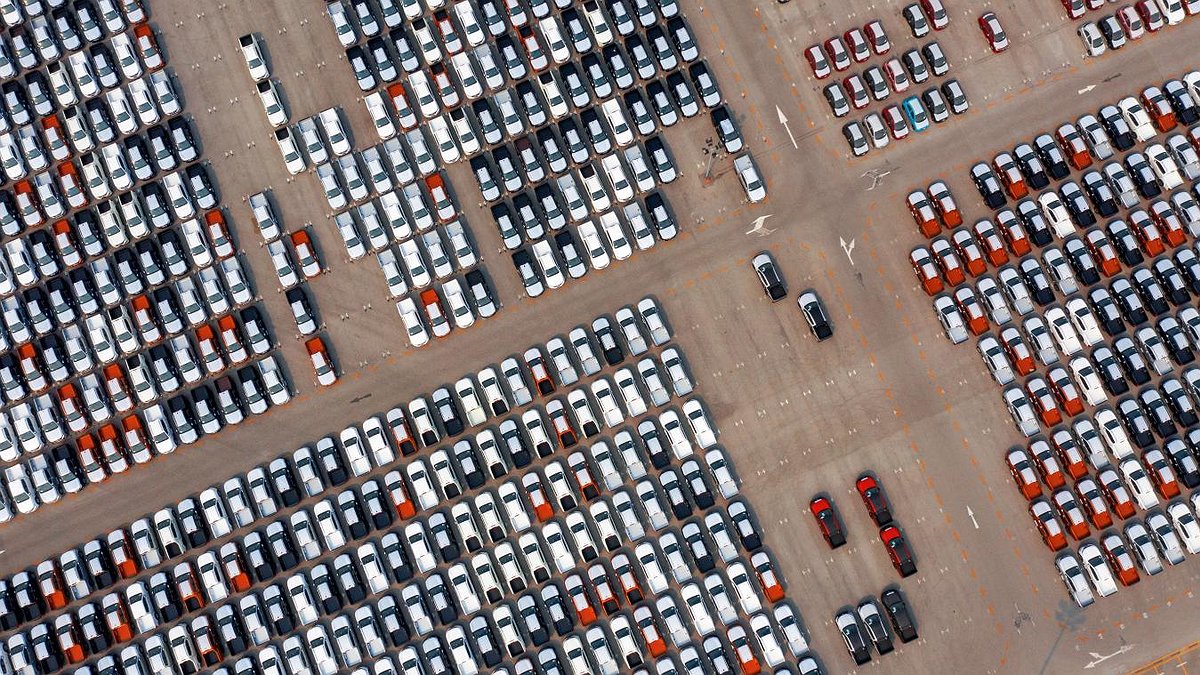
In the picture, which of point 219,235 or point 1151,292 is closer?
point 1151,292

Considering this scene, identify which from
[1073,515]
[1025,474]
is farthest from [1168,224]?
[1073,515]

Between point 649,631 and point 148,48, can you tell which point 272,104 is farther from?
point 649,631

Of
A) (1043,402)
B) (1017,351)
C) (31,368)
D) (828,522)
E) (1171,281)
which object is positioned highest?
(31,368)

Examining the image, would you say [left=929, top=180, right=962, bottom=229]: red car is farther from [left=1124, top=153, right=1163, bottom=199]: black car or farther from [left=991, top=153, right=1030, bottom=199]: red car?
[left=1124, top=153, right=1163, bottom=199]: black car

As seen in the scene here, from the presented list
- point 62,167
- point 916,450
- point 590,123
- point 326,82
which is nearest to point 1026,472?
point 916,450

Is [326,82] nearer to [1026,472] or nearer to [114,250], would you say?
[114,250]

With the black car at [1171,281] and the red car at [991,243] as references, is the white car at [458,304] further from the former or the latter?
the black car at [1171,281]

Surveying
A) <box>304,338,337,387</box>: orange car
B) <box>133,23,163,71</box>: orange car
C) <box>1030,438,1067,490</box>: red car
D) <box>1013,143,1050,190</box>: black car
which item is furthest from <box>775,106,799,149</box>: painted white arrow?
<box>133,23,163,71</box>: orange car

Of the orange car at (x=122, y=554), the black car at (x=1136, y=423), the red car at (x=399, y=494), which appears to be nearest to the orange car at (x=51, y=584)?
the orange car at (x=122, y=554)
